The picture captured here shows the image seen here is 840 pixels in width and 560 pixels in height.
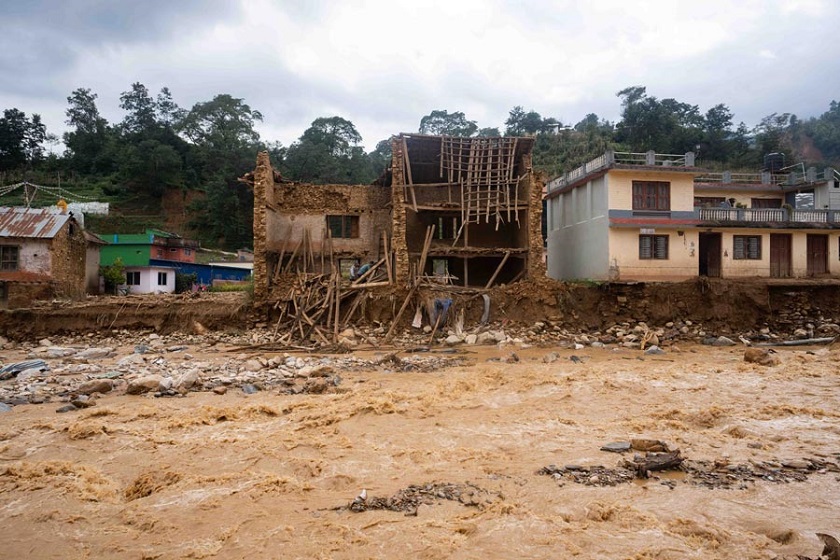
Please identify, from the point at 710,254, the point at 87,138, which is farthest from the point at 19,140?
the point at 710,254

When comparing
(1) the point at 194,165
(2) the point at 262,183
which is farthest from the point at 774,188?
(1) the point at 194,165

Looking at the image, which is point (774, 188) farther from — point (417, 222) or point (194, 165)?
point (194, 165)

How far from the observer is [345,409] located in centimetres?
961

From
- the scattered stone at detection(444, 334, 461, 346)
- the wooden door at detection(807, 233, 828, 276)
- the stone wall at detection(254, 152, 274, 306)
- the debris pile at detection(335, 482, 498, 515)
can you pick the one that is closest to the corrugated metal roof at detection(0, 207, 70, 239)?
the stone wall at detection(254, 152, 274, 306)

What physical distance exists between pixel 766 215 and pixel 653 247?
5894 millimetres

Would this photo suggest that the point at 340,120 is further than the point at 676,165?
Yes

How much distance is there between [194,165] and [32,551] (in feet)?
186

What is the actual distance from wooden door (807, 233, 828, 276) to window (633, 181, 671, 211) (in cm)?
741

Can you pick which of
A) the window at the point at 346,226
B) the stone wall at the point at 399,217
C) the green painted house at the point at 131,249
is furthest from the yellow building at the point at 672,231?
the green painted house at the point at 131,249

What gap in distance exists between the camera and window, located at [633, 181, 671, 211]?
74.0 feet

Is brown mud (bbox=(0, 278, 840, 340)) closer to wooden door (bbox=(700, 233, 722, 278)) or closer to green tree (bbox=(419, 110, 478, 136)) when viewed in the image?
wooden door (bbox=(700, 233, 722, 278))

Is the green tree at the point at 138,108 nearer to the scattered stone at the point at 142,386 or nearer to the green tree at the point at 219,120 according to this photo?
the green tree at the point at 219,120

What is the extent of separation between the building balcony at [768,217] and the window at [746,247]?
2.20ft

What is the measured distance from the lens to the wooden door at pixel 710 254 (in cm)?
2341
